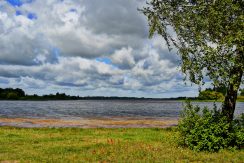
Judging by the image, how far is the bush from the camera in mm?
22220

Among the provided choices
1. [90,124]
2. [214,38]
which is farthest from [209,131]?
[90,124]

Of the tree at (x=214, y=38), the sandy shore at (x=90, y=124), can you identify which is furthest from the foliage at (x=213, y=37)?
the sandy shore at (x=90, y=124)

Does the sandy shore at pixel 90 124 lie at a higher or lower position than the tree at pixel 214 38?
lower

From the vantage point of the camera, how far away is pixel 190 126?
23422 mm

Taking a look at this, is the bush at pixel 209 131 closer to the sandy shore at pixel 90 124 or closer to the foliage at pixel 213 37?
the foliage at pixel 213 37

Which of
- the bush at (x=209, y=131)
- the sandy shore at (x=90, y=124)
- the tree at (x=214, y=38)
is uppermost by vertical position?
the tree at (x=214, y=38)

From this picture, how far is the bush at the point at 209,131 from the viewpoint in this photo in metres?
22.2

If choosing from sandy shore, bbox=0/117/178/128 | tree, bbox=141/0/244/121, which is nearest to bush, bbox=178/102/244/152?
tree, bbox=141/0/244/121

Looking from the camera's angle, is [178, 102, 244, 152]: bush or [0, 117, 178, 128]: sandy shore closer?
[178, 102, 244, 152]: bush

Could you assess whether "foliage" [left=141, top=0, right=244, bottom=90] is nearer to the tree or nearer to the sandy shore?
the tree

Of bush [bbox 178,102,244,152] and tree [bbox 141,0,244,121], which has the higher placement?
tree [bbox 141,0,244,121]

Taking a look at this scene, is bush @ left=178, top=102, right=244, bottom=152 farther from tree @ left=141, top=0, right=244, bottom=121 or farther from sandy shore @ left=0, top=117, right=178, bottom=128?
sandy shore @ left=0, top=117, right=178, bottom=128

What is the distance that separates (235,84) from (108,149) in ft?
28.4

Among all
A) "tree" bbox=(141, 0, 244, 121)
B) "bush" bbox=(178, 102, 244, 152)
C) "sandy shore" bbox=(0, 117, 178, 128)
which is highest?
"tree" bbox=(141, 0, 244, 121)
